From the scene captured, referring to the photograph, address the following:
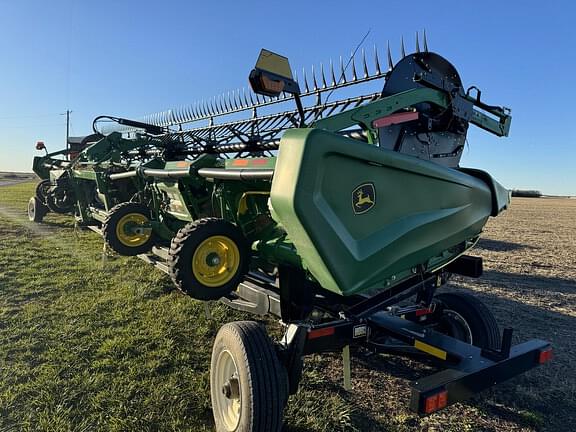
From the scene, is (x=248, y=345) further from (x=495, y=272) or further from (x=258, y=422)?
(x=495, y=272)

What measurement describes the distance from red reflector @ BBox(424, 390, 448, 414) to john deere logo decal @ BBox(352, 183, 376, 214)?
0.96 m

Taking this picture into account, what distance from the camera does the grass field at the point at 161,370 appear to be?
2.71 metres

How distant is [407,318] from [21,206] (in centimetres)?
1587

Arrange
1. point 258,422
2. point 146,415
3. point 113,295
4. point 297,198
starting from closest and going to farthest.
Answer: point 297,198 → point 258,422 → point 146,415 → point 113,295

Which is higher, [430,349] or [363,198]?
[363,198]

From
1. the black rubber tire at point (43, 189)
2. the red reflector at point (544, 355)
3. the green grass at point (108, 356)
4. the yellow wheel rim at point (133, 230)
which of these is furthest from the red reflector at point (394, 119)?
the black rubber tire at point (43, 189)

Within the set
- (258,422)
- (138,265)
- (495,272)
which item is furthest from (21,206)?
(258,422)

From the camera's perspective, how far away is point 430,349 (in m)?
2.74

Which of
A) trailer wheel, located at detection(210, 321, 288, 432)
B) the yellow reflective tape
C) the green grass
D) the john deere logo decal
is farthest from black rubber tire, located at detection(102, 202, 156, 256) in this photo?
the john deere logo decal

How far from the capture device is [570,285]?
657 cm

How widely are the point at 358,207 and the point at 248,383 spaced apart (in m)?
1.07

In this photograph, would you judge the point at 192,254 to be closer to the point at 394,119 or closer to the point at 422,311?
the point at 394,119

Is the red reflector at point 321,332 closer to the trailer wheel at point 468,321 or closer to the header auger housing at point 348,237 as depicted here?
the header auger housing at point 348,237

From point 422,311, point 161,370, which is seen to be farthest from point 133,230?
point 422,311
